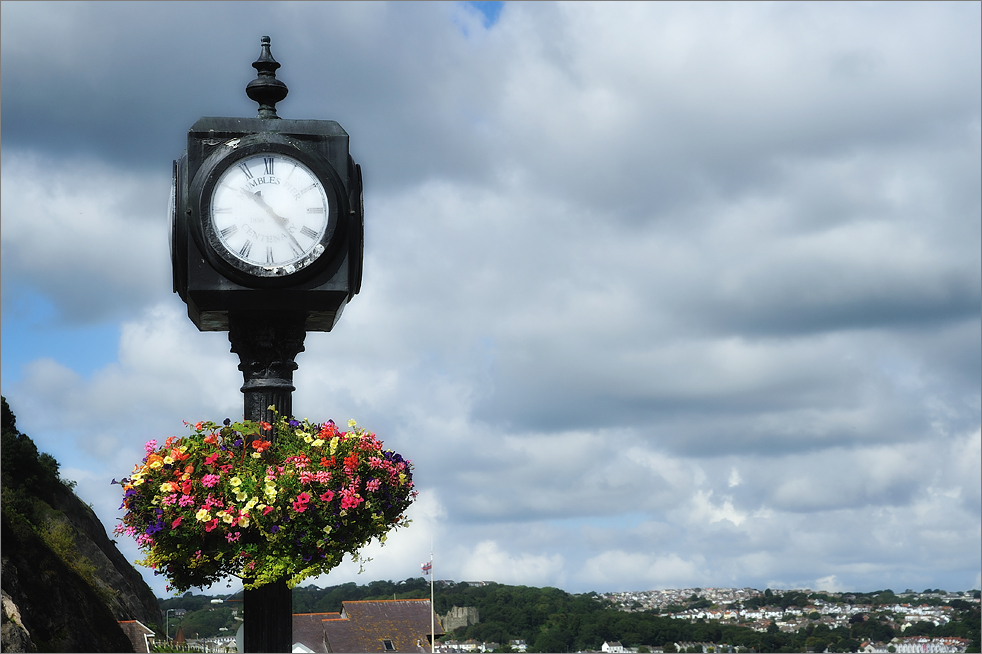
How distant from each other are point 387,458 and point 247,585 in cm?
91

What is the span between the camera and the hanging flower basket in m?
4.79

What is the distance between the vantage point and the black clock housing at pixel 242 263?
5.17m

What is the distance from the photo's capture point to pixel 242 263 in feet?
16.9

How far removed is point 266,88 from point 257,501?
90.5 inches

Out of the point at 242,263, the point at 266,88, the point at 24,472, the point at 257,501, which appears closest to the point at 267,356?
the point at 242,263

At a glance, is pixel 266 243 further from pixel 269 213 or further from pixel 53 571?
pixel 53 571

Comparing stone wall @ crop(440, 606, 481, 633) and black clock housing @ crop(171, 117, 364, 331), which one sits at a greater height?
black clock housing @ crop(171, 117, 364, 331)

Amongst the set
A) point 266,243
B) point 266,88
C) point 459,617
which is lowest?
point 459,617

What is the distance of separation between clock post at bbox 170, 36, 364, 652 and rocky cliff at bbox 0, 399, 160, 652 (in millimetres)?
17400

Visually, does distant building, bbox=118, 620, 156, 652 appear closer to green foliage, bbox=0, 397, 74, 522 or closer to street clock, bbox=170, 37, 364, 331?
green foliage, bbox=0, 397, 74, 522

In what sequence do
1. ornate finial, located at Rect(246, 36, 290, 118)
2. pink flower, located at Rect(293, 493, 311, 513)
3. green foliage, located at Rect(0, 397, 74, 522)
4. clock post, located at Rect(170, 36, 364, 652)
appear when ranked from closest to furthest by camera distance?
1. pink flower, located at Rect(293, 493, 311, 513)
2. clock post, located at Rect(170, 36, 364, 652)
3. ornate finial, located at Rect(246, 36, 290, 118)
4. green foliage, located at Rect(0, 397, 74, 522)

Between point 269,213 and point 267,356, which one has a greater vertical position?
point 269,213

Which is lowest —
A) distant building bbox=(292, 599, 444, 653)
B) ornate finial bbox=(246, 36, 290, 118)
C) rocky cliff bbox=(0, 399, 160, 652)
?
distant building bbox=(292, 599, 444, 653)

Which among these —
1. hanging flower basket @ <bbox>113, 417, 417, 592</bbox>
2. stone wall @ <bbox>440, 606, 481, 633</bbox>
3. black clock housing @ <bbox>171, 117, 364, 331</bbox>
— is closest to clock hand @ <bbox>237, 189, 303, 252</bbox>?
black clock housing @ <bbox>171, 117, 364, 331</bbox>
